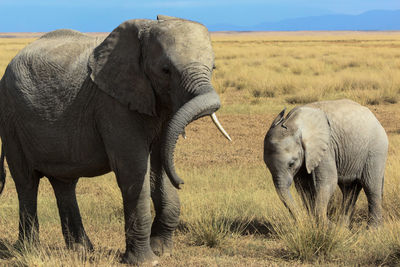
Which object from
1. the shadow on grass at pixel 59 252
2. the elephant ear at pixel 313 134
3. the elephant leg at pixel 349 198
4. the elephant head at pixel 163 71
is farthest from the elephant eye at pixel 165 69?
the elephant leg at pixel 349 198

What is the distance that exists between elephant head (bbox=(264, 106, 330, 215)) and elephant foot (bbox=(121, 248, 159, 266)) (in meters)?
1.22

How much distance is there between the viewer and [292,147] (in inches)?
202

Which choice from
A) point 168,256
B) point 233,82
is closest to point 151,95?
point 168,256

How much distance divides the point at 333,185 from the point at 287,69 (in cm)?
1863

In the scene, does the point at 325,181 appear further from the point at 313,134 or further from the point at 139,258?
the point at 139,258

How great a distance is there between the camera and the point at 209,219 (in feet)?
17.4

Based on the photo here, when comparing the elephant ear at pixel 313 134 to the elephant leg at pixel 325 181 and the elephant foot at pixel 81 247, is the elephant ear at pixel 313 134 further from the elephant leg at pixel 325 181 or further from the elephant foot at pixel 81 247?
the elephant foot at pixel 81 247

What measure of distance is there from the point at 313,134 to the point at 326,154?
0.21 metres

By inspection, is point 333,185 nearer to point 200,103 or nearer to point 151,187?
point 151,187

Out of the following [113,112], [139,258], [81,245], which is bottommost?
[81,245]

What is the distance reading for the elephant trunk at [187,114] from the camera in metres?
3.45

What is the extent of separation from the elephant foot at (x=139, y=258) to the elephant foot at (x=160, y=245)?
0.31 meters

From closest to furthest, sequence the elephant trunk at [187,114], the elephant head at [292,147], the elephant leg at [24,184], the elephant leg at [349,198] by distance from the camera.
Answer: the elephant trunk at [187,114]
the elephant leg at [24,184]
the elephant head at [292,147]
the elephant leg at [349,198]

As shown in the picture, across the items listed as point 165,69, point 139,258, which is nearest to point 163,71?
point 165,69
